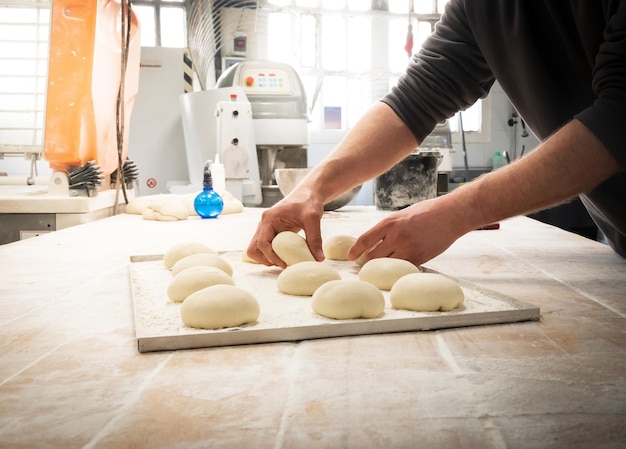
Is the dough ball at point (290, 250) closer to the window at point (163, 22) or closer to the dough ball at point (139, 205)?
the dough ball at point (139, 205)

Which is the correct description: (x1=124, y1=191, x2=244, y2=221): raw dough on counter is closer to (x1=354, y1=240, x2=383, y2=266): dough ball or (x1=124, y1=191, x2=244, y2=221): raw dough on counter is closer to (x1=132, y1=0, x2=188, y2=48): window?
(x1=354, y1=240, x2=383, y2=266): dough ball

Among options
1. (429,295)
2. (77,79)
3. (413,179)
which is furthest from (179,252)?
(413,179)

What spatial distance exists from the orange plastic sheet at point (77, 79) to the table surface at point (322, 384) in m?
1.39

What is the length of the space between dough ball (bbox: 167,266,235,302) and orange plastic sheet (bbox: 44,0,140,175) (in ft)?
5.19

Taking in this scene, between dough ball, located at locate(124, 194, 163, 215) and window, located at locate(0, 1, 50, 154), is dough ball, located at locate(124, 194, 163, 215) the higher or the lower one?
the lower one

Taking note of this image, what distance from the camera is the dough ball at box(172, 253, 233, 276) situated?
50.0 inches

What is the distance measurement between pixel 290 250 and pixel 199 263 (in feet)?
0.72

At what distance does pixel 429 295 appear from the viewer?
958 millimetres

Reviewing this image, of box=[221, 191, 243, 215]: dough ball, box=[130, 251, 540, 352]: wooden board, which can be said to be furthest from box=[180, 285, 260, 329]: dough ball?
box=[221, 191, 243, 215]: dough ball

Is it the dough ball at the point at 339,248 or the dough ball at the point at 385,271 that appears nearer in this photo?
the dough ball at the point at 385,271

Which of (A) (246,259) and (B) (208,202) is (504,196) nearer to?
(A) (246,259)

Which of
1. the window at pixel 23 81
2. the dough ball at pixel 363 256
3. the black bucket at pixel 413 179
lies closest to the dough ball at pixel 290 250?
the dough ball at pixel 363 256

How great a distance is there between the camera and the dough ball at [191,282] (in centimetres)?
106

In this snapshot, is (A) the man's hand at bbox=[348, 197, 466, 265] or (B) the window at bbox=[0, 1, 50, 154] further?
(B) the window at bbox=[0, 1, 50, 154]
